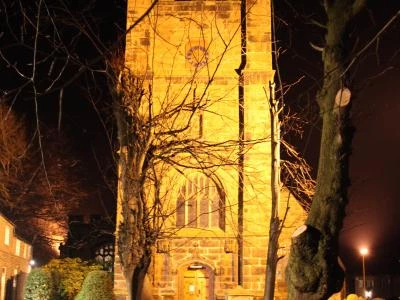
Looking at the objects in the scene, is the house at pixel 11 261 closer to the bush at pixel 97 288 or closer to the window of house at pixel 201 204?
the window of house at pixel 201 204

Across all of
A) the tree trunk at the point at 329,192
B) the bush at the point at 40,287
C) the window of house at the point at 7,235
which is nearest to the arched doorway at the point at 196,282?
the bush at the point at 40,287

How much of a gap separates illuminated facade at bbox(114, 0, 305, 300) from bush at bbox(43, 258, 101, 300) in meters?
5.45

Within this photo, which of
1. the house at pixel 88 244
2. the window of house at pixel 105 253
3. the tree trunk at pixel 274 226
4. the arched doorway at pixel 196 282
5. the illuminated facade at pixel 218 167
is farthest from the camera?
the window of house at pixel 105 253

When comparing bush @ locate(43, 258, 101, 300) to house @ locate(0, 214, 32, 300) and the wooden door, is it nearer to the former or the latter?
the wooden door

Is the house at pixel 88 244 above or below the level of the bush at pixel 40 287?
above

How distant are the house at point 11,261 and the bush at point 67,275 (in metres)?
12.4

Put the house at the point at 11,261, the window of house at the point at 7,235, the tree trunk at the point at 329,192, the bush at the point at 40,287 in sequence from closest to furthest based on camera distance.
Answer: the tree trunk at the point at 329,192 < the bush at the point at 40,287 < the house at the point at 11,261 < the window of house at the point at 7,235

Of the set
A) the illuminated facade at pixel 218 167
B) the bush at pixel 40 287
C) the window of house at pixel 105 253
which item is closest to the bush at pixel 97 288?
the illuminated facade at pixel 218 167

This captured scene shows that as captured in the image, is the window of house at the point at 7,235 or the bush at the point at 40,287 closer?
the bush at the point at 40,287

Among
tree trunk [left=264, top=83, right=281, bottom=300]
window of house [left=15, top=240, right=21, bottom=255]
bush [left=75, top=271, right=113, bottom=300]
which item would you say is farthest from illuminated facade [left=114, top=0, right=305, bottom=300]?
window of house [left=15, top=240, right=21, bottom=255]

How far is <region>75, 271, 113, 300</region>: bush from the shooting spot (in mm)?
22578

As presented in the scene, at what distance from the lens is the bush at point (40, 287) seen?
27825 millimetres

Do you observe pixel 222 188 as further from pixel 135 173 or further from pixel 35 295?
pixel 135 173

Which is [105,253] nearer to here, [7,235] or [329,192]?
[7,235]
